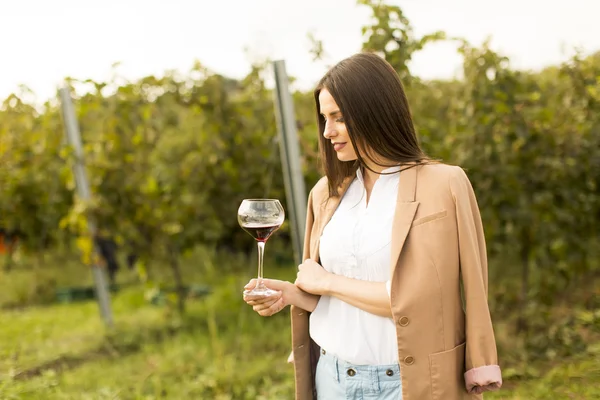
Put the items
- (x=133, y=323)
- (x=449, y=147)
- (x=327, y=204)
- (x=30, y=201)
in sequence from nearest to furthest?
(x=327, y=204), (x=449, y=147), (x=133, y=323), (x=30, y=201)

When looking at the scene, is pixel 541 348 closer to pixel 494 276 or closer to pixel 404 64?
pixel 494 276

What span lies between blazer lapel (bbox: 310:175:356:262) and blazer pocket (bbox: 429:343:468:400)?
20.0 inches

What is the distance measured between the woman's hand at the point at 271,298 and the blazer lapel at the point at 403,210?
39 centimetres

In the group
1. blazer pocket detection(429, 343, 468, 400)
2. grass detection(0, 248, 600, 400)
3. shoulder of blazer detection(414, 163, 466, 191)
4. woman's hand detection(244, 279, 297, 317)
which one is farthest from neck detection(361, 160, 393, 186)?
grass detection(0, 248, 600, 400)

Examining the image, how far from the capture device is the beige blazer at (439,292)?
157 cm

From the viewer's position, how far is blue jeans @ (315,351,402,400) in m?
→ 1.62

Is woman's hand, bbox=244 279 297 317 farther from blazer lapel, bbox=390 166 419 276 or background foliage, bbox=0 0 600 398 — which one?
background foliage, bbox=0 0 600 398

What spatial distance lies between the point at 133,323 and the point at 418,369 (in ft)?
14.2

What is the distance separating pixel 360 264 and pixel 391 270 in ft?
0.50

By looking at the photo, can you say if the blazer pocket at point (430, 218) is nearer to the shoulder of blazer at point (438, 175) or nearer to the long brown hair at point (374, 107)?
the shoulder of blazer at point (438, 175)

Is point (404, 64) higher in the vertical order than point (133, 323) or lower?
higher

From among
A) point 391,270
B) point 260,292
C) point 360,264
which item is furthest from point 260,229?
point 391,270

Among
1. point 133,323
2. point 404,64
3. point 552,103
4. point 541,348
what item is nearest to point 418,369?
point 404,64

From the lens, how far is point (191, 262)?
752 centimetres
